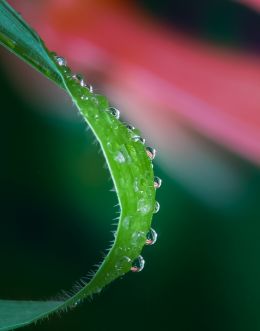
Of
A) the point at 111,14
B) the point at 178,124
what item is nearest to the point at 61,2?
the point at 111,14

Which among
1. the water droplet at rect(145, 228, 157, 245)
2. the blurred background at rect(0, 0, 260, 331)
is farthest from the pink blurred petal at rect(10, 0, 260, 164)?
the water droplet at rect(145, 228, 157, 245)

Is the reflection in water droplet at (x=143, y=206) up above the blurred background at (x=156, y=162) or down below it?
above

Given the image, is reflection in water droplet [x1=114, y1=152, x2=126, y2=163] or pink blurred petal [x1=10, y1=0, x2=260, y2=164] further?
pink blurred petal [x1=10, y1=0, x2=260, y2=164]

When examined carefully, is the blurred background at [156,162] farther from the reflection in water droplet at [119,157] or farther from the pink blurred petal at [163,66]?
the reflection in water droplet at [119,157]

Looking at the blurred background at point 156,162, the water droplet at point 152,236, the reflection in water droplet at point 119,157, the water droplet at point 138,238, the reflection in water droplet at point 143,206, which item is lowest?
the blurred background at point 156,162

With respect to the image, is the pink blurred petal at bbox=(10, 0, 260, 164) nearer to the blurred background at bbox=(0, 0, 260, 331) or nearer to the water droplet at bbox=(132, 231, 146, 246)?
the blurred background at bbox=(0, 0, 260, 331)

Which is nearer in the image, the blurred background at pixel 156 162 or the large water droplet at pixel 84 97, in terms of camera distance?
the large water droplet at pixel 84 97

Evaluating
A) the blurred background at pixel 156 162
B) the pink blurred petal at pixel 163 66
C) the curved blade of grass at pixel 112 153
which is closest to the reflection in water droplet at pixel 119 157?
the curved blade of grass at pixel 112 153
